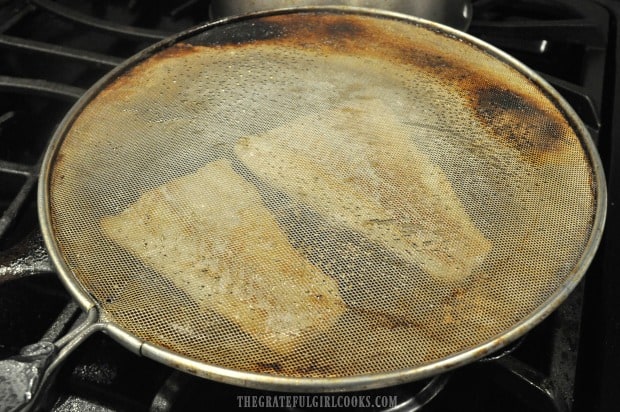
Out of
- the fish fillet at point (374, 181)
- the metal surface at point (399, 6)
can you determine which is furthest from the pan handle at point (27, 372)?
the metal surface at point (399, 6)

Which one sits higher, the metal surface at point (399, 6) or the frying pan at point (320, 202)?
the metal surface at point (399, 6)

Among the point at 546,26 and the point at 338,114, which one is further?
the point at 546,26

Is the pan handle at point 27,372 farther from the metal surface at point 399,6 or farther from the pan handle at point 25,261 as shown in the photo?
the metal surface at point 399,6

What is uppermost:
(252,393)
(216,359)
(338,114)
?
(338,114)

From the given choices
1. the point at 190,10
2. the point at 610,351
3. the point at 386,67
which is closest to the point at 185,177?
the point at 386,67

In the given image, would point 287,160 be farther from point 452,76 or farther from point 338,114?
point 452,76

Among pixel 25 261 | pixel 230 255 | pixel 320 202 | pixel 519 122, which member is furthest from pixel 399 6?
pixel 25 261

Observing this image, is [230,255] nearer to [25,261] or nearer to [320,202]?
[320,202]
